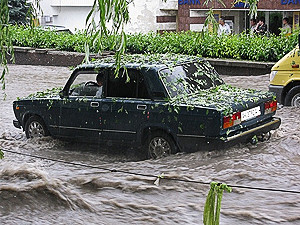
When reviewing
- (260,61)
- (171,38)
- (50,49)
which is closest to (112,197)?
(260,61)

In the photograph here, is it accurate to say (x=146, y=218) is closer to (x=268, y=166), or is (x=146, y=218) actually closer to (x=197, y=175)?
(x=197, y=175)

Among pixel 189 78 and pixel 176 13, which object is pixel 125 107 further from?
pixel 176 13

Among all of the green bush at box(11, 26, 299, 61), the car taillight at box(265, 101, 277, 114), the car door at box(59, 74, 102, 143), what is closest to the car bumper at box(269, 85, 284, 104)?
the green bush at box(11, 26, 299, 61)

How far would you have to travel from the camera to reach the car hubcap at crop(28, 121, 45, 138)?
10.6 meters

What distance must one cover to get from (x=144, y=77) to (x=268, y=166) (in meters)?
2.16

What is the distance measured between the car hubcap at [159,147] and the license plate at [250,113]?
1.13 m

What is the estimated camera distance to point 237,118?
347 inches

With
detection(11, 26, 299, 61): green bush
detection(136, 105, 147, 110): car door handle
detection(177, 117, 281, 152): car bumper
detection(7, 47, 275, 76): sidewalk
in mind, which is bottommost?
detection(177, 117, 281, 152): car bumper

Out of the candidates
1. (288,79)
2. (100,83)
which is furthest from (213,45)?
(100,83)

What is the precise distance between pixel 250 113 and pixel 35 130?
12.0 ft

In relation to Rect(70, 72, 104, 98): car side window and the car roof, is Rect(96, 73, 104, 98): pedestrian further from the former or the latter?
the car roof

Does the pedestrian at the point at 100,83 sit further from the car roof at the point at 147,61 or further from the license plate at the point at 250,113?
the license plate at the point at 250,113

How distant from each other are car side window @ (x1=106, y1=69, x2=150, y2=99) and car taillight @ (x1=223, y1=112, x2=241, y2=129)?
4.13ft

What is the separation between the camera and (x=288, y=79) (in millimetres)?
13141
